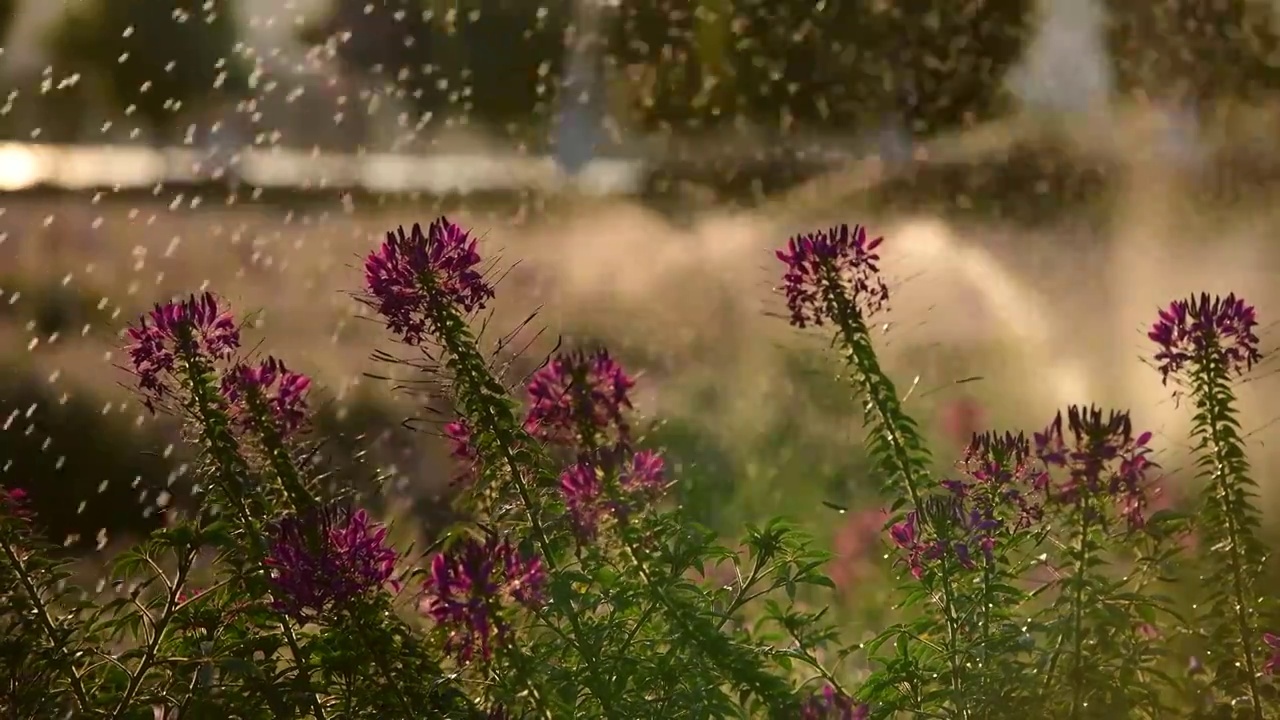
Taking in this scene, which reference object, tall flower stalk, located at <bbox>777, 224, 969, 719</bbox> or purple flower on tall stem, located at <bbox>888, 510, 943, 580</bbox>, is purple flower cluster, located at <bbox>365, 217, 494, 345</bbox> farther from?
purple flower on tall stem, located at <bbox>888, 510, 943, 580</bbox>

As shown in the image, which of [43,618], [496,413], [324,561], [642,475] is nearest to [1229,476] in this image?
[642,475]

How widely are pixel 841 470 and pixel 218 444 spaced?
86cm

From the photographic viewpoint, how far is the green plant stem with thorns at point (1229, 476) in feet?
2.61

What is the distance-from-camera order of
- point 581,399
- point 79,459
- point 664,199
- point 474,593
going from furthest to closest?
point 664,199 → point 79,459 → point 581,399 → point 474,593

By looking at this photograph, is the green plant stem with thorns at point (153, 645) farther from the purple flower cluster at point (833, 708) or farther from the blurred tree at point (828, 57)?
the blurred tree at point (828, 57)

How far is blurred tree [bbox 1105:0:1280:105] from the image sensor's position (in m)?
1.39

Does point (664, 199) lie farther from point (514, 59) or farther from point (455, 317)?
point (455, 317)

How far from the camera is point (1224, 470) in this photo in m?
0.81

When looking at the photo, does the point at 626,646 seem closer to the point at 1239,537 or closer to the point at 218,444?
the point at 218,444

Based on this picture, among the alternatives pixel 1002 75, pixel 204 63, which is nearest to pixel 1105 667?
pixel 1002 75

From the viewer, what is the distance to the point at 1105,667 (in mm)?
842

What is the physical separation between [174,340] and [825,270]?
454 mm

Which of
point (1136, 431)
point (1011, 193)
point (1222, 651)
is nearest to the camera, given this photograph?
point (1222, 651)

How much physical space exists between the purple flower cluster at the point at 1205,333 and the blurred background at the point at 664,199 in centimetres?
41
